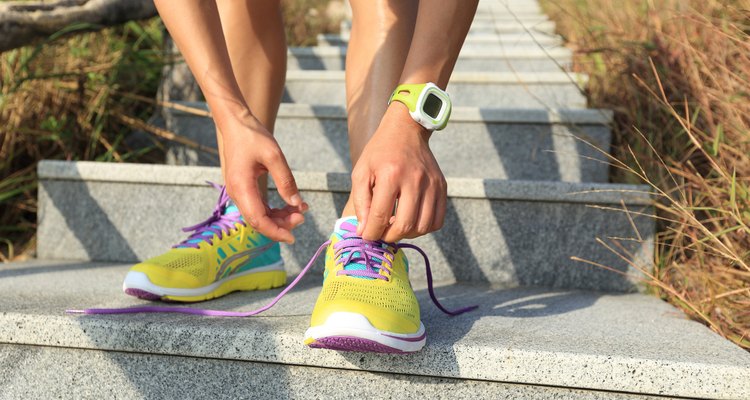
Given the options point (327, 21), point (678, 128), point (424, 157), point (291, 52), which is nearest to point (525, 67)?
point (291, 52)

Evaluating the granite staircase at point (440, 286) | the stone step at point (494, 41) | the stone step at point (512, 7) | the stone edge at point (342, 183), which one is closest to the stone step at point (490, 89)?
the granite staircase at point (440, 286)

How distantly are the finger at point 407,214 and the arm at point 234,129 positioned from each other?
0.49 ft

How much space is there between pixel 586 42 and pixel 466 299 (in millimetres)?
1304

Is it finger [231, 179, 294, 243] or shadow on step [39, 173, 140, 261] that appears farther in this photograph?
shadow on step [39, 173, 140, 261]

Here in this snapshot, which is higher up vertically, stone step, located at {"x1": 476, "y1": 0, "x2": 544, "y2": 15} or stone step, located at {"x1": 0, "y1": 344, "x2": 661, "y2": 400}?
stone step, located at {"x1": 0, "y1": 344, "x2": 661, "y2": 400}

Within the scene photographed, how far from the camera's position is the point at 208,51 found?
999 mm

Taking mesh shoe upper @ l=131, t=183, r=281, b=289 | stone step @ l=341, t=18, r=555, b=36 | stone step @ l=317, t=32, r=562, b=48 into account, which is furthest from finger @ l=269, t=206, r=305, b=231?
stone step @ l=341, t=18, r=555, b=36

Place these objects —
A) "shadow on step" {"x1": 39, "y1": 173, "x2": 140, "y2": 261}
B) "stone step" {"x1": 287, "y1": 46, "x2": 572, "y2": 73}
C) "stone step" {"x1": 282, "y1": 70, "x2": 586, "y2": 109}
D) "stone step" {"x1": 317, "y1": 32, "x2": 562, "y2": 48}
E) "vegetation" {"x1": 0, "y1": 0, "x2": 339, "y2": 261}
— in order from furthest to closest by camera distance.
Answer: "stone step" {"x1": 317, "y1": 32, "x2": 562, "y2": 48} < "stone step" {"x1": 287, "y1": 46, "x2": 572, "y2": 73} < "stone step" {"x1": 282, "y1": 70, "x2": 586, "y2": 109} < "vegetation" {"x1": 0, "y1": 0, "x2": 339, "y2": 261} < "shadow on step" {"x1": 39, "y1": 173, "x2": 140, "y2": 261}

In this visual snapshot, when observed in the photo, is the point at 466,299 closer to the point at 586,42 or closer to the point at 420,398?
the point at 420,398

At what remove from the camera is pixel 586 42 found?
228cm

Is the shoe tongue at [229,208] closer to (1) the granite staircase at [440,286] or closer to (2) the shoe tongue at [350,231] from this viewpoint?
(1) the granite staircase at [440,286]

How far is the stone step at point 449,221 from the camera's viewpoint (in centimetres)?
142

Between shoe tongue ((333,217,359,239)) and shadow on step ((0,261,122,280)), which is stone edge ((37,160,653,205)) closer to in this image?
shadow on step ((0,261,122,280))

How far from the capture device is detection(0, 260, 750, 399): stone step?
2.91 feet
